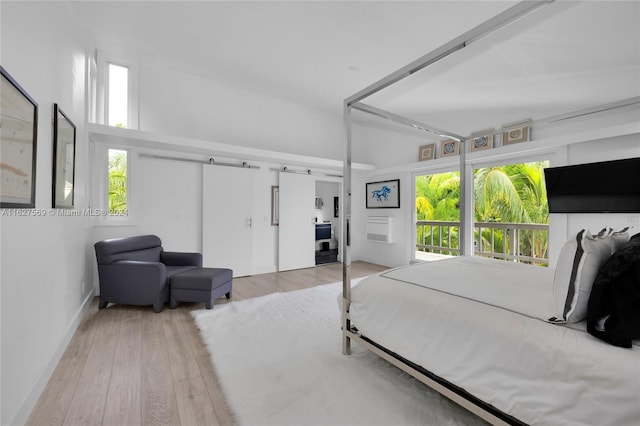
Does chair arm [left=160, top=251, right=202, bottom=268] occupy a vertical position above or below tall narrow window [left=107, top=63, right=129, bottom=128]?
below

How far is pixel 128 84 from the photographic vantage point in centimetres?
393

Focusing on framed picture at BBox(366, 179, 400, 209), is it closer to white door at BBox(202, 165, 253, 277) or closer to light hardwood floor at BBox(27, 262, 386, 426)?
white door at BBox(202, 165, 253, 277)

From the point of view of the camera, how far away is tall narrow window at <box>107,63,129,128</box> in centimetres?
387

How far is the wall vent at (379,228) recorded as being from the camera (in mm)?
5719

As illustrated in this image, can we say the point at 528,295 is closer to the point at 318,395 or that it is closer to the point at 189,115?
the point at 318,395

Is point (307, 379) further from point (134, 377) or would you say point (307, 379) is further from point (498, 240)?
point (498, 240)

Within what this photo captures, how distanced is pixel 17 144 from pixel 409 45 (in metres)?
3.68

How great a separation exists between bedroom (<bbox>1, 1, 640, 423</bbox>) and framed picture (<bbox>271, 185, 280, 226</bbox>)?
5.0 inches

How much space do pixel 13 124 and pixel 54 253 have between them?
1.14 metres

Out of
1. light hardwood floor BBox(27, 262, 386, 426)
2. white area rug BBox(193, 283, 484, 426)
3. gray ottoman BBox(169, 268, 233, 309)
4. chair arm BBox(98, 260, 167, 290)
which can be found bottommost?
light hardwood floor BBox(27, 262, 386, 426)

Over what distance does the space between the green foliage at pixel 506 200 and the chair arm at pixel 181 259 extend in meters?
4.29

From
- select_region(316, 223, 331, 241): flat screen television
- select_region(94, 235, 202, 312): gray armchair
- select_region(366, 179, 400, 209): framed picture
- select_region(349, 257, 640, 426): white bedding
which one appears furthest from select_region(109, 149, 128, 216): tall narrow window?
select_region(366, 179, 400, 209): framed picture

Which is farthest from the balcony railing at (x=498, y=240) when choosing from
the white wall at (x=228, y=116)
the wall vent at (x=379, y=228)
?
the white wall at (x=228, y=116)

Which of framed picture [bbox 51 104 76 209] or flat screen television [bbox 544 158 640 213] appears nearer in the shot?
framed picture [bbox 51 104 76 209]
